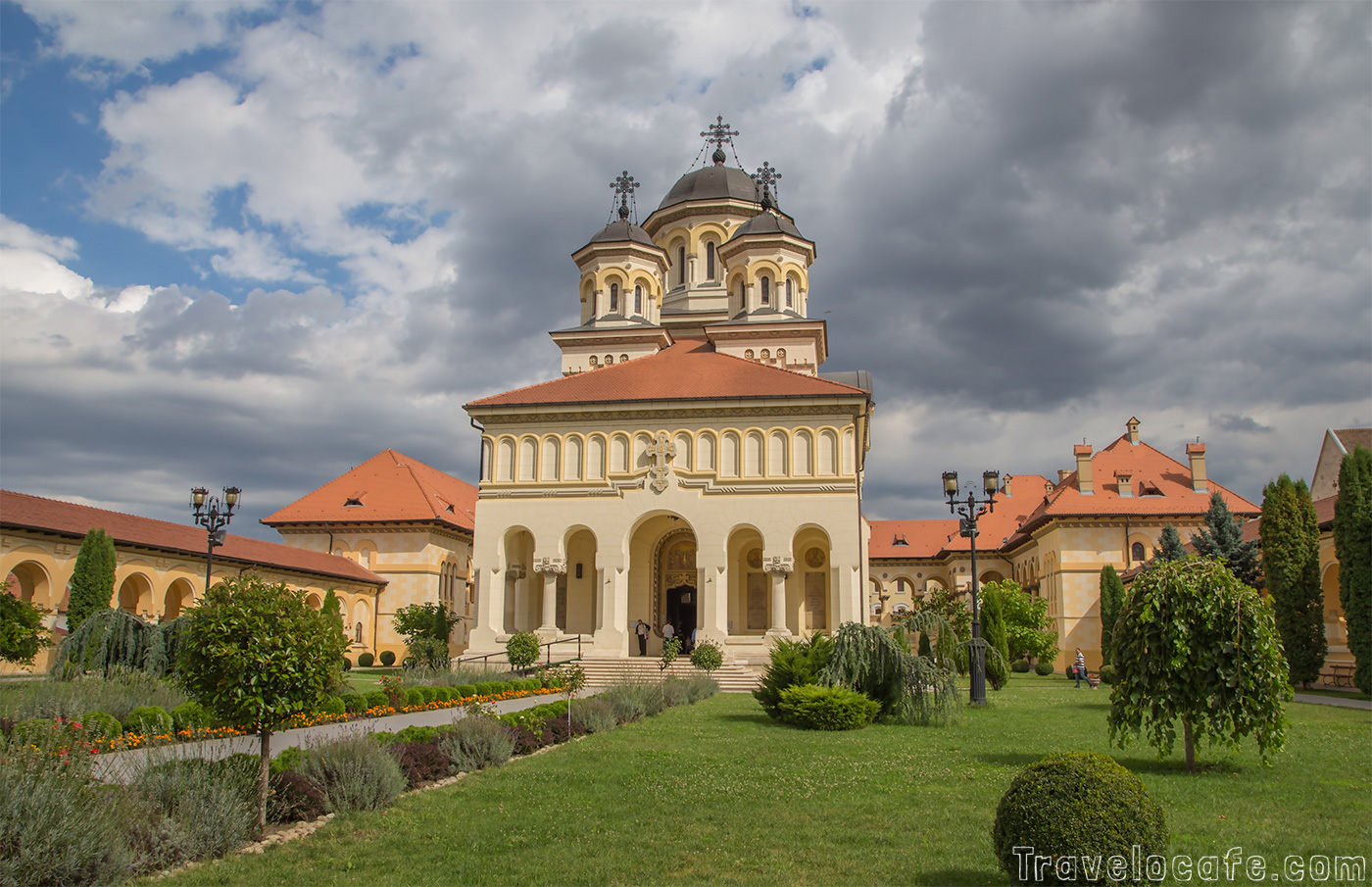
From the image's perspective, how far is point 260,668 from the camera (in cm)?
759

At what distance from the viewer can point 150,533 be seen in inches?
1081

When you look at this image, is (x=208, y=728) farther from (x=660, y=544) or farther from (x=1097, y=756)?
(x=660, y=544)

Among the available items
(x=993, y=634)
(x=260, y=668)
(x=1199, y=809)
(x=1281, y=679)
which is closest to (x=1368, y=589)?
(x=993, y=634)

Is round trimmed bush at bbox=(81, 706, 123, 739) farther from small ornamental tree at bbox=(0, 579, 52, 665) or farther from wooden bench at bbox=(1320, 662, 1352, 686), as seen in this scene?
wooden bench at bbox=(1320, 662, 1352, 686)

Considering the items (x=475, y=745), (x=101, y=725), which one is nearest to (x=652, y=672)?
(x=475, y=745)

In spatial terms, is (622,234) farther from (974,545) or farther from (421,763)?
(421,763)

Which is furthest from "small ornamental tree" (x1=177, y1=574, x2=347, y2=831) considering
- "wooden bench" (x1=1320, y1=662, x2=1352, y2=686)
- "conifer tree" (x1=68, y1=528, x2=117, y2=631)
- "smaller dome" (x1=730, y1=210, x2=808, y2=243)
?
"smaller dome" (x1=730, y1=210, x2=808, y2=243)

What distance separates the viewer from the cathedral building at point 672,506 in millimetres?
29203

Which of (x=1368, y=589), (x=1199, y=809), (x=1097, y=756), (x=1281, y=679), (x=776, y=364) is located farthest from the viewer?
(x=776, y=364)

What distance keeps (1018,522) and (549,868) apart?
52.4m

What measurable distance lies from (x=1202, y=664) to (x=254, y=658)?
30.3 feet

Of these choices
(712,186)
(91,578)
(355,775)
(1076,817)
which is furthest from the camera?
(712,186)

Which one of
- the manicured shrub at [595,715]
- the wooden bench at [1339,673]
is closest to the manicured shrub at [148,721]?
the manicured shrub at [595,715]

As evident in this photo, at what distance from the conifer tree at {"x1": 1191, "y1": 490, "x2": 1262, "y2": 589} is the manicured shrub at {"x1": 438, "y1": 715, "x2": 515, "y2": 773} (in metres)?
25.7
